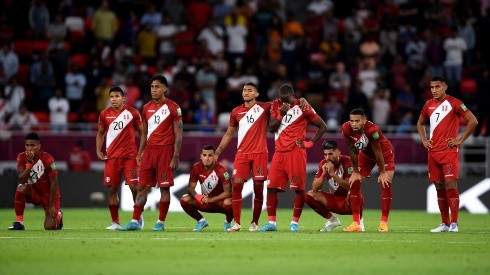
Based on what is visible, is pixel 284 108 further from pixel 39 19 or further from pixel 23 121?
pixel 39 19

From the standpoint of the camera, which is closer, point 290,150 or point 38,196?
point 290,150

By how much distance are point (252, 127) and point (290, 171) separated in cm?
97

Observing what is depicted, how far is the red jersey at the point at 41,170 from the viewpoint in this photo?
19.1m

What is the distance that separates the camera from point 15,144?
29953mm

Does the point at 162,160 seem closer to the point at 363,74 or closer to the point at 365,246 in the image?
the point at 365,246

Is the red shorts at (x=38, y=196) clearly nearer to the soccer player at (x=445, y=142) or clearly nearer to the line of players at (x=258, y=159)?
the line of players at (x=258, y=159)

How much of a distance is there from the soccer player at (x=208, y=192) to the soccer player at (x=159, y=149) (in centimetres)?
77

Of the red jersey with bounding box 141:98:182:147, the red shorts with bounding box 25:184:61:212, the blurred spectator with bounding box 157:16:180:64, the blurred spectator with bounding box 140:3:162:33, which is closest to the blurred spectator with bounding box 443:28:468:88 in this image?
the blurred spectator with bounding box 157:16:180:64

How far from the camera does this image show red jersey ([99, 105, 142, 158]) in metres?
19.3

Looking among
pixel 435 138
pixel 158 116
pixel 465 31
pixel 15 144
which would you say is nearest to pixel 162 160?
pixel 158 116

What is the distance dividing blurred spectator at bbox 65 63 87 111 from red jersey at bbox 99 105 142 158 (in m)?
13.2

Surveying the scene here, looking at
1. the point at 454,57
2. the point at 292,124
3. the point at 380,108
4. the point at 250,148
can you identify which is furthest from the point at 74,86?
the point at 292,124

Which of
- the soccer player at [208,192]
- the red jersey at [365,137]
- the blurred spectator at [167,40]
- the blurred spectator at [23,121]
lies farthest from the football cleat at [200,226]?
the blurred spectator at [167,40]

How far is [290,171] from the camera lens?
62.2 ft
